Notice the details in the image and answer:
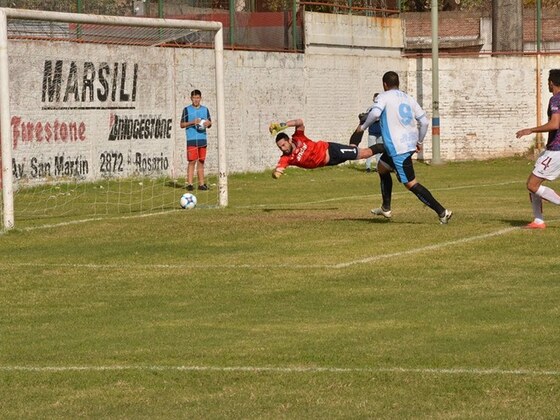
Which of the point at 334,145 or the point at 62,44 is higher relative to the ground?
the point at 62,44

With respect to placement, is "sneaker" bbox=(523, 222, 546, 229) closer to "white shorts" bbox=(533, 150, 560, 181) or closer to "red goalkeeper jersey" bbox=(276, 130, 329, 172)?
"white shorts" bbox=(533, 150, 560, 181)

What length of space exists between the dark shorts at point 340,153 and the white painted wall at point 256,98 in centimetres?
778

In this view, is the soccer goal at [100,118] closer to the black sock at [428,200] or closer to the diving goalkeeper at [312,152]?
the diving goalkeeper at [312,152]

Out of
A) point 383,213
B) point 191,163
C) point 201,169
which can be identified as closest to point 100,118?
point 191,163

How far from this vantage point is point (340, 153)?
763 inches

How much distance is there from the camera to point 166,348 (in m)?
10.1

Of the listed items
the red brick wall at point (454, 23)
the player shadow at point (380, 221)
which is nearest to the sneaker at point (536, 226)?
the player shadow at point (380, 221)

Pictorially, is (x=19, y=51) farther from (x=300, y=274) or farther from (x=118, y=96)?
(x=300, y=274)

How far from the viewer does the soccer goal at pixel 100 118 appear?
24.4 metres

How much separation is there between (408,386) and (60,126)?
18.5 metres

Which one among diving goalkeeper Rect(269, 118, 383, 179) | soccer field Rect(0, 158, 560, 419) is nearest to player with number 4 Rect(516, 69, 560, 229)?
soccer field Rect(0, 158, 560, 419)

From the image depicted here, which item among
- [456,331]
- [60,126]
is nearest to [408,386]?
[456,331]

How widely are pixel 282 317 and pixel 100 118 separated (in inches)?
643

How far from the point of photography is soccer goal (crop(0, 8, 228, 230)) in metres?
24.4
